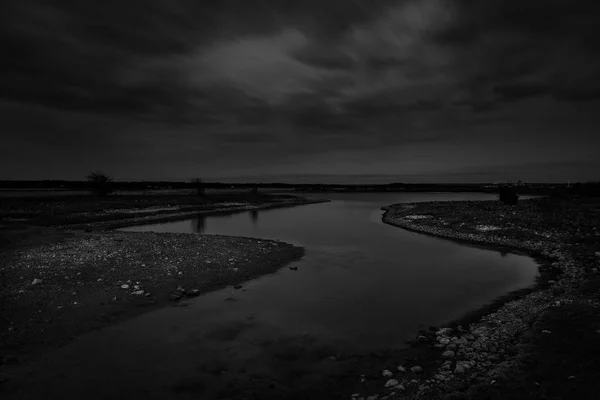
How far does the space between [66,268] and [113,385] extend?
38.8 ft

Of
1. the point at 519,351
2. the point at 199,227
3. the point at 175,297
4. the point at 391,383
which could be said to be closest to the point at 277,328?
the point at 391,383

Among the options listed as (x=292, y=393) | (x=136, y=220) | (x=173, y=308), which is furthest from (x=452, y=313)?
(x=136, y=220)

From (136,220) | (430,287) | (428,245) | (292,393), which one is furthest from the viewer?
(136,220)

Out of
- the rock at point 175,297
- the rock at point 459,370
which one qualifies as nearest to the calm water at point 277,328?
the rock at point 175,297

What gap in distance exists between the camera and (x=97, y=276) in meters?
16.8

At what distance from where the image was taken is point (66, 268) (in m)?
17.7

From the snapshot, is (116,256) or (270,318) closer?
(270,318)

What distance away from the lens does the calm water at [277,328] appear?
8.85 metres

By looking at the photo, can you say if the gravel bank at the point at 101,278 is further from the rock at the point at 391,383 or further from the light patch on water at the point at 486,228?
the light patch on water at the point at 486,228

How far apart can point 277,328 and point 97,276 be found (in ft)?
33.4

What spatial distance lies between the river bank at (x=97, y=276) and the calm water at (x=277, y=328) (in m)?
0.95

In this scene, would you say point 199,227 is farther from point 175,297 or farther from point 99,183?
point 99,183

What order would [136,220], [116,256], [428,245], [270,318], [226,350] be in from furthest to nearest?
[136,220] → [428,245] → [116,256] → [270,318] → [226,350]

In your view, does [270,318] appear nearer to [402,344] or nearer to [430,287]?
[402,344]
